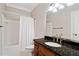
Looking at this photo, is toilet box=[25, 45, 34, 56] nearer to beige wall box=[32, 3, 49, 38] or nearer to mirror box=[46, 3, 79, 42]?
beige wall box=[32, 3, 49, 38]

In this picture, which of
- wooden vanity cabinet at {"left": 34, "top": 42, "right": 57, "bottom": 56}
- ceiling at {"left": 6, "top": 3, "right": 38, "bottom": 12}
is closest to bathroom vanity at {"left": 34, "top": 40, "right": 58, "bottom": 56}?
wooden vanity cabinet at {"left": 34, "top": 42, "right": 57, "bottom": 56}

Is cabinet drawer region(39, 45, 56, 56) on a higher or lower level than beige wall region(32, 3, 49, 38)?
lower

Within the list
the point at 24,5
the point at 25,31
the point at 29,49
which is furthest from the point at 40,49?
the point at 24,5

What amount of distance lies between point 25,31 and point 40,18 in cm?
32

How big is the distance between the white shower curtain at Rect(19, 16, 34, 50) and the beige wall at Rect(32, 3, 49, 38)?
0.08 metres

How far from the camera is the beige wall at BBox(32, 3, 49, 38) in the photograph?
169cm

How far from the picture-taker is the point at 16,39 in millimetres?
1657

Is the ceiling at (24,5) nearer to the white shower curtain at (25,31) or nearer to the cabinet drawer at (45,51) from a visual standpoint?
the white shower curtain at (25,31)

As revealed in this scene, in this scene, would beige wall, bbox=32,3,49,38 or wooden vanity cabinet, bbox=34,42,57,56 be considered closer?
wooden vanity cabinet, bbox=34,42,57,56

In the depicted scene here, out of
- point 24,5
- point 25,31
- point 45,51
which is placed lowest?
point 45,51

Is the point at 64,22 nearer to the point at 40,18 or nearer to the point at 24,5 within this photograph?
the point at 40,18

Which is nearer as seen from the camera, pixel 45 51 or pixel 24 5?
pixel 45 51

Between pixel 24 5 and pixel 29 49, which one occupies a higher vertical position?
pixel 24 5

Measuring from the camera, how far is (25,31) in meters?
1.67
